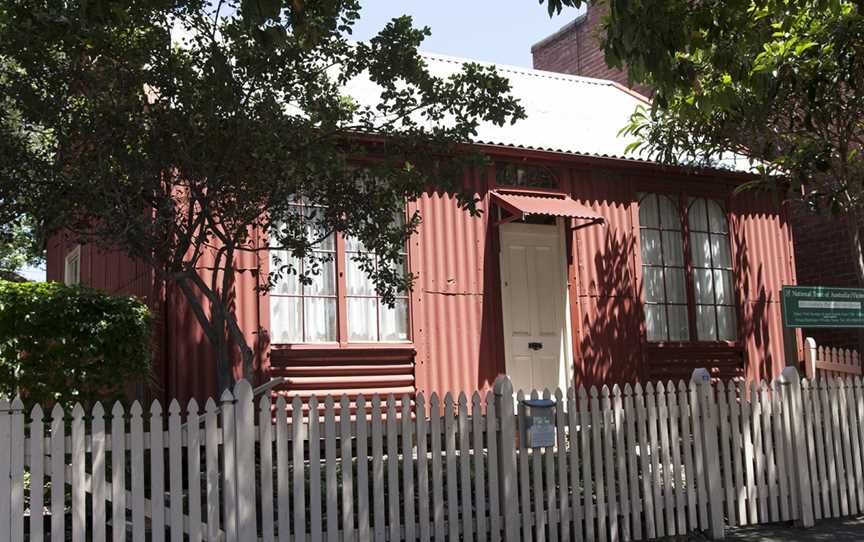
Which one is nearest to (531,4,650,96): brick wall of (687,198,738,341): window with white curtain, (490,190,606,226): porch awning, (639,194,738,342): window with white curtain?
(687,198,738,341): window with white curtain

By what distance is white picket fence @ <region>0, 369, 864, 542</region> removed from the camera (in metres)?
5.68

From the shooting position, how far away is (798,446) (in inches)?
331

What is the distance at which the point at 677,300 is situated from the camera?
41.9 feet

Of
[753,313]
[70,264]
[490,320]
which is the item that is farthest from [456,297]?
[70,264]

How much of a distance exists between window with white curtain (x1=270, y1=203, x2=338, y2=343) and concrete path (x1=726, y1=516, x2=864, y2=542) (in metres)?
4.68

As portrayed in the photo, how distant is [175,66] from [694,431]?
516cm

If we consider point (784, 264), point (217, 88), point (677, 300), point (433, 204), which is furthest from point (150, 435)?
point (784, 264)

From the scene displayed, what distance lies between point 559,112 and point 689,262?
2.96 meters

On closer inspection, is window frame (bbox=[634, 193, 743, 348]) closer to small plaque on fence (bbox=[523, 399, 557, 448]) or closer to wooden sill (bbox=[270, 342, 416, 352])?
wooden sill (bbox=[270, 342, 416, 352])

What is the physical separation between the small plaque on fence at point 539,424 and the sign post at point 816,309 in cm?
298

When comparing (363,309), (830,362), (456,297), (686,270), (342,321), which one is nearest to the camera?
(342,321)

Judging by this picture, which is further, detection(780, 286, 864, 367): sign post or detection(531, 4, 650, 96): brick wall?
detection(531, 4, 650, 96): brick wall

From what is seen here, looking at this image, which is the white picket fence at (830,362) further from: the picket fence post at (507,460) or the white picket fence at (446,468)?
the picket fence post at (507,460)

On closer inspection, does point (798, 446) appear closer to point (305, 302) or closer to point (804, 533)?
point (804, 533)
